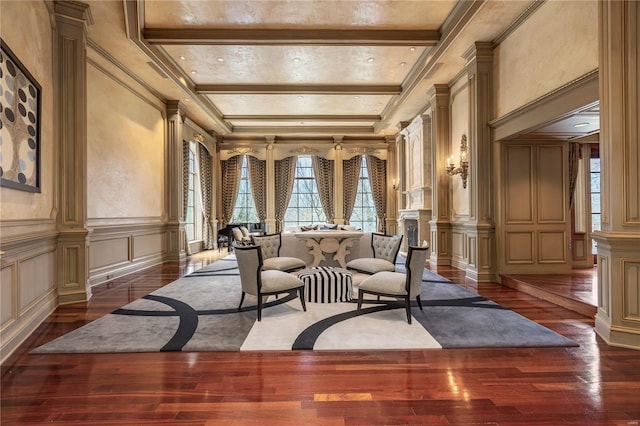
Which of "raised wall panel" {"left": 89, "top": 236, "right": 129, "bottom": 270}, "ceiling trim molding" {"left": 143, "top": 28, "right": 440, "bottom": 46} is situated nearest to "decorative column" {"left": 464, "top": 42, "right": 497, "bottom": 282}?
"ceiling trim molding" {"left": 143, "top": 28, "right": 440, "bottom": 46}

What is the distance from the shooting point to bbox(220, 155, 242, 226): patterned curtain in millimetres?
11477

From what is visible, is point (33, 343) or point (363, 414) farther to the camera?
point (33, 343)

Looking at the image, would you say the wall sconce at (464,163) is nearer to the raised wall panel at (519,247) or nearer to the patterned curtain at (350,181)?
the raised wall panel at (519,247)

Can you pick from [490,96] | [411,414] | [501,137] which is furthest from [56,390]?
[490,96]

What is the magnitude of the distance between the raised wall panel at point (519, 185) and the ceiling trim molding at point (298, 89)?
3.20 meters

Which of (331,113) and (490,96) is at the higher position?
(331,113)

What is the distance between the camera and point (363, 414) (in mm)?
1990

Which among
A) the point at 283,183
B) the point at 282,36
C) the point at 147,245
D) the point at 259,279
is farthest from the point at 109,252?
the point at 283,183

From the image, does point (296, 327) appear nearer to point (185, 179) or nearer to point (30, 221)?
point (30, 221)

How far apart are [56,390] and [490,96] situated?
6.19 m

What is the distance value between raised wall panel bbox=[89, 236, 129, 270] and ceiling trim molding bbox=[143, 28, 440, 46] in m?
3.24

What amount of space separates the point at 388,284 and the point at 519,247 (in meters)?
2.97

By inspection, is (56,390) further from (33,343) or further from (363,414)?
(363,414)

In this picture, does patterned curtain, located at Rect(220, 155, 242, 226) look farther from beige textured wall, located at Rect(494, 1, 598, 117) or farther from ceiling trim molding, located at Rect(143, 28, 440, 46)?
beige textured wall, located at Rect(494, 1, 598, 117)
